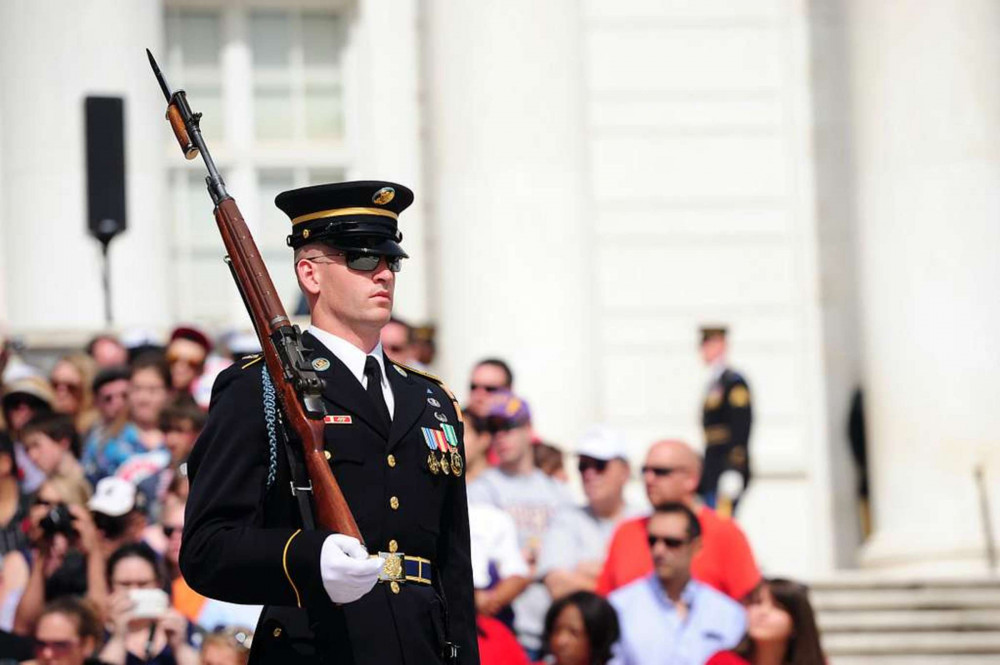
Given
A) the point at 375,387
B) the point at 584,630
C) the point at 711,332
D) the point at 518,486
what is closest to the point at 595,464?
the point at 518,486

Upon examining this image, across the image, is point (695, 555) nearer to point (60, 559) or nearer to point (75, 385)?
point (60, 559)

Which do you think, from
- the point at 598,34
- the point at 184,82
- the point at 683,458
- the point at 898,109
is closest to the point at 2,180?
the point at 184,82

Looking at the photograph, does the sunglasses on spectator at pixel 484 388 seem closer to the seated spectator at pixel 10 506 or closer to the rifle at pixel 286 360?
the seated spectator at pixel 10 506

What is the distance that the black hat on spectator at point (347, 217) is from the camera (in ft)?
19.5

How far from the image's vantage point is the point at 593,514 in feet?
38.9

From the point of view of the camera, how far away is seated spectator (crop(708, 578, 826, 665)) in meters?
9.88

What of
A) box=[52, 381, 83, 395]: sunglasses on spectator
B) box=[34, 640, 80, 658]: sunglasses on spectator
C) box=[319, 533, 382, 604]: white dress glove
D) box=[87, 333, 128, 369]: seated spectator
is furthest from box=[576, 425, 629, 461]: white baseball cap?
box=[319, 533, 382, 604]: white dress glove

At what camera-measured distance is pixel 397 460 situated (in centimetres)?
591

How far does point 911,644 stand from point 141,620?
497 cm

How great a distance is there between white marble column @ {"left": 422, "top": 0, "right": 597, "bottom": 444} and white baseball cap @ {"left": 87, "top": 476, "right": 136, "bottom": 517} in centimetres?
598

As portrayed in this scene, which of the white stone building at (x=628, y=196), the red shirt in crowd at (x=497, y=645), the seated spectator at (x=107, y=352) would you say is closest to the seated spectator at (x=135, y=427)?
the seated spectator at (x=107, y=352)

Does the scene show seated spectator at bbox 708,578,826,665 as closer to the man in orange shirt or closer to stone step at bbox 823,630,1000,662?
the man in orange shirt

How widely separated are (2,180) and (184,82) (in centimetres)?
239

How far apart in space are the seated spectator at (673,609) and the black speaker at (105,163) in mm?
6124
